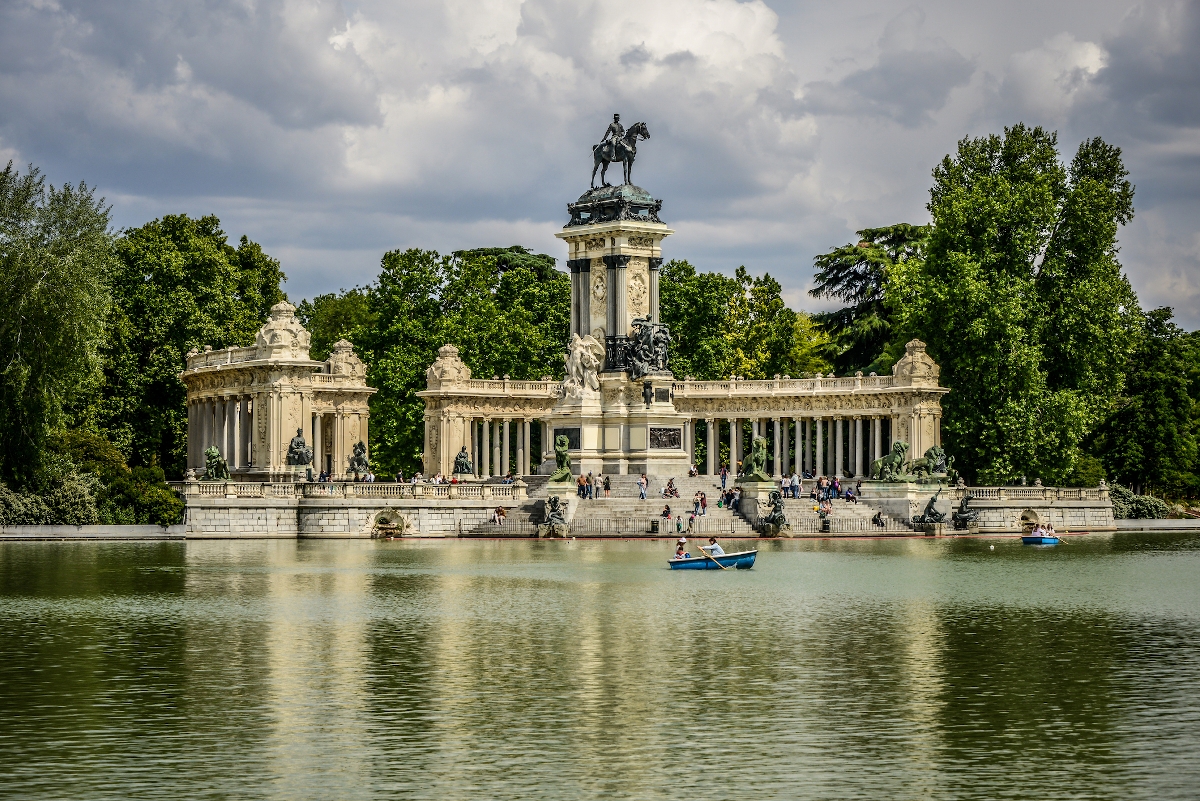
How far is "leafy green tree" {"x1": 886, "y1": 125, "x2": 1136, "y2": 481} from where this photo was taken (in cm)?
6856

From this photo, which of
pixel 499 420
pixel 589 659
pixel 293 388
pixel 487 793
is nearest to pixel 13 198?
pixel 293 388

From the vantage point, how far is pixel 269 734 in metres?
19.3

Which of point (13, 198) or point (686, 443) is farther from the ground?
point (13, 198)

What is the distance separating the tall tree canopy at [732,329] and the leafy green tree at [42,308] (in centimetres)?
3454

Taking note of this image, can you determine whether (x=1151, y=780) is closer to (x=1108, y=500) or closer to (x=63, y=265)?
(x=63, y=265)

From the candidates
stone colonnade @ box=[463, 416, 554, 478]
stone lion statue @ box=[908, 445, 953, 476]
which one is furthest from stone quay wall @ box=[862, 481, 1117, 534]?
stone colonnade @ box=[463, 416, 554, 478]

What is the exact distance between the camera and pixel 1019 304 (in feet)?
225

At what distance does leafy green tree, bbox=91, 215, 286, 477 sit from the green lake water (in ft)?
137

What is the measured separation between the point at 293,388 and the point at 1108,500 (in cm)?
3593

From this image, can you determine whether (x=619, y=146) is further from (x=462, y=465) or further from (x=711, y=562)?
(x=711, y=562)

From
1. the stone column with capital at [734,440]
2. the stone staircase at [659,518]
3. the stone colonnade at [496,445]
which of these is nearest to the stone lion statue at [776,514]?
the stone staircase at [659,518]

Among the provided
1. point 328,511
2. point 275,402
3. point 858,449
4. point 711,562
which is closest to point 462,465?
point 328,511

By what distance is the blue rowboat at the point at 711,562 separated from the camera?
139 ft

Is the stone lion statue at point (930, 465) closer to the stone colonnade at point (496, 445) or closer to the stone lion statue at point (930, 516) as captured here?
the stone lion statue at point (930, 516)
